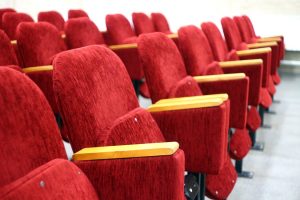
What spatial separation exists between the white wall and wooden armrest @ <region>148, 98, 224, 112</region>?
3.05 m

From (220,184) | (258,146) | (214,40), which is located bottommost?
(258,146)

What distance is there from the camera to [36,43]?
4.96 feet

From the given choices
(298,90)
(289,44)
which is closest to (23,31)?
(298,90)

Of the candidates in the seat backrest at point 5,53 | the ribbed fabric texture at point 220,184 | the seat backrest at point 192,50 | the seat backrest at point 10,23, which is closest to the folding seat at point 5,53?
the seat backrest at point 5,53

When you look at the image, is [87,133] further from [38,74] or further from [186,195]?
[38,74]

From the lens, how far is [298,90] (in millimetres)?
3180

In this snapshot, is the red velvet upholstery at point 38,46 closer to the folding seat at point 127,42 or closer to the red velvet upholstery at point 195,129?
the red velvet upholstery at point 195,129

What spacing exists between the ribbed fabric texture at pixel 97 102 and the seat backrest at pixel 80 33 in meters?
1.00

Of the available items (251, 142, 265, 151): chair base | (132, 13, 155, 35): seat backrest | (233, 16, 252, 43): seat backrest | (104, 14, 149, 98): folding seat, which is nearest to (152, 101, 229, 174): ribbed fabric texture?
(251, 142, 265, 151): chair base

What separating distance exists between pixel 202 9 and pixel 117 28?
62.2 inches

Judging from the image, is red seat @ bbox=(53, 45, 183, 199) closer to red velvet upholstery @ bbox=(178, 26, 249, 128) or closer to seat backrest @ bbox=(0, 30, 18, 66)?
red velvet upholstery @ bbox=(178, 26, 249, 128)

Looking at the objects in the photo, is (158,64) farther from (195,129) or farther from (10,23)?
(10,23)

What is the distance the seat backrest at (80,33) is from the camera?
5.97 feet

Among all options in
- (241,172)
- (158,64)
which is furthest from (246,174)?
(158,64)
